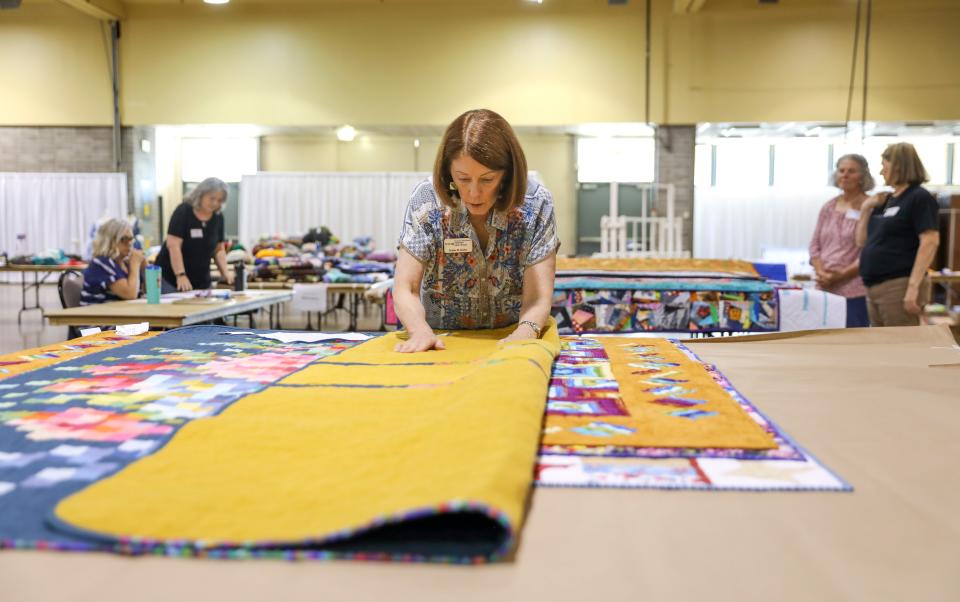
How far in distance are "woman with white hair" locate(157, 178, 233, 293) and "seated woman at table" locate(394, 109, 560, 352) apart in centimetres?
348

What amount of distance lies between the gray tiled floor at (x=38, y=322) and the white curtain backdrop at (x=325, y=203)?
1.40 metres

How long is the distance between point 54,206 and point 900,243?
434 inches

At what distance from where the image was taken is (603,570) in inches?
29.4

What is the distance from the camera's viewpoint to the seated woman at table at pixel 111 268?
4688mm

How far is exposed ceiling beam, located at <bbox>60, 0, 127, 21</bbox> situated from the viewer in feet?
33.9

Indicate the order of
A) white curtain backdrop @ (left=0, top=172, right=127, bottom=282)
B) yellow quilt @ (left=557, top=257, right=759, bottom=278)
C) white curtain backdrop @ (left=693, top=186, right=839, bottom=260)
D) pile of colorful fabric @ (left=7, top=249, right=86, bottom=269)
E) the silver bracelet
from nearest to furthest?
the silver bracelet, yellow quilt @ (left=557, top=257, right=759, bottom=278), pile of colorful fabric @ (left=7, top=249, right=86, bottom=269), white curtain backdrop @ (left=0, top=172, right=127, bottom=282), white curtain backdrop @ (left=693, top=186, right=839, bottom=260)

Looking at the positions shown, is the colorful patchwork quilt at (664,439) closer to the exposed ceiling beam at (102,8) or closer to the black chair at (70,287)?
the black chair at (70,287)

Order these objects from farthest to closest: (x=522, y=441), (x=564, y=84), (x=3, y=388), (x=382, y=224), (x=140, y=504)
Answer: (x=382, y=224) → (x=564, y=84) → (x=3, y=388) → (x=522, y=441) → (x=140, y=504)

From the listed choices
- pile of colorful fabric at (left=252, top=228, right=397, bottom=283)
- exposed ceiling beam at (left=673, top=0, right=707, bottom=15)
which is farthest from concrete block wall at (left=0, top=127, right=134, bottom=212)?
exposed ceiling beam at (left=673, top=0, right=707, bottom=15)

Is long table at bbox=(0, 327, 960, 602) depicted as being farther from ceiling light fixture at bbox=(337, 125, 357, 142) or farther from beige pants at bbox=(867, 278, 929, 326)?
ceiling light fixture at bbox=(337, 125, 357, 142)

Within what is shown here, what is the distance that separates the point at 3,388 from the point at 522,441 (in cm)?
100

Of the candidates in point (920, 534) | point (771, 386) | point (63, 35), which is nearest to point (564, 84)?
point (63, 35)

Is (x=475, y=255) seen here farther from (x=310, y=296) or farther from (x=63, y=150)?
(x=63, y=150)

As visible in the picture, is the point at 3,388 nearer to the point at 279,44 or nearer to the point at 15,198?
the point at 279,44
